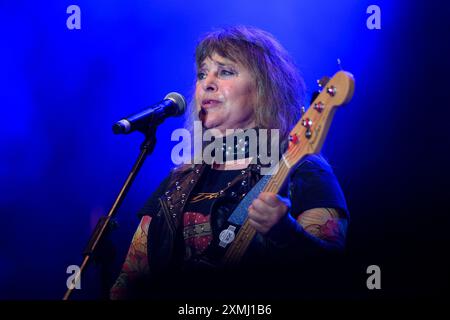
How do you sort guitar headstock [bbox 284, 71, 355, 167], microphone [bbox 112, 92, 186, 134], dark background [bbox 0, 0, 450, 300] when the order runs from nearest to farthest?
guitar headstock [bbox 284, 71, 355, 167] → microphone [bbox 112, 92, 186, 134] → dark background [bbox 0, 0, 450, 300]

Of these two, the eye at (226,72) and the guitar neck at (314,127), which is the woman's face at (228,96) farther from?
the guitar neck at (314,127)

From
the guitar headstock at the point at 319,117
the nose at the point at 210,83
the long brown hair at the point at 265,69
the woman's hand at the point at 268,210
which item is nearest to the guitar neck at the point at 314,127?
the guitar headstock at the point at 319,117

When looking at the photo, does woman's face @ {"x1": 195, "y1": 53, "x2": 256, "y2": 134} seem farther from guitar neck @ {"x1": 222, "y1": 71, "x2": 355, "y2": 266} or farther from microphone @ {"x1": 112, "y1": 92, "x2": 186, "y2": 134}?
guitar neck @ {"x1": 222, "y1": 71, "x2": 355, "y2": 266}

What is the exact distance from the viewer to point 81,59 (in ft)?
8.68

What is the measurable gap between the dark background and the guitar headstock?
0.60 meters

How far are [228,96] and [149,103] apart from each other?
496 millimetres

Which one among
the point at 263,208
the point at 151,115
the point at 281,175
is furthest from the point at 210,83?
the point at 263,208

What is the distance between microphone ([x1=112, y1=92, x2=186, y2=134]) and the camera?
186 centimetres

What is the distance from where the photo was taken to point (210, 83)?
228 centimetres

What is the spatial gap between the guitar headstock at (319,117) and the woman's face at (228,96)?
1.43 ft

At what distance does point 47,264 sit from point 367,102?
1581 mm

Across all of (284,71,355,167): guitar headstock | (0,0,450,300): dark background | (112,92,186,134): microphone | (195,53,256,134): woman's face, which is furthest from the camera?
(0,0,450,300): dark background

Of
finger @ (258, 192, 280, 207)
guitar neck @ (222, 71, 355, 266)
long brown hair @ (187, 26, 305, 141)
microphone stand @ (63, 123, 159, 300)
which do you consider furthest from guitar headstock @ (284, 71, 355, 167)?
microphone stand @ (63, 123, 159, 300)

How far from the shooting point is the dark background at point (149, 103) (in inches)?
93.5
